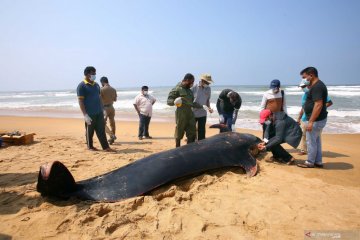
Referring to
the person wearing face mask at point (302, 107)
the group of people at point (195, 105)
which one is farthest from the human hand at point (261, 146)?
the group of people at point (195, 105)

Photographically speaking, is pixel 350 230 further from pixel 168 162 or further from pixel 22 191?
pixel 22 191

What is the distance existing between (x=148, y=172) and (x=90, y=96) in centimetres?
323

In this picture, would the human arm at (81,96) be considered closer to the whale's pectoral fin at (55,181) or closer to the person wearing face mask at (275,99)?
the whale's pectoral fin at (55,181)

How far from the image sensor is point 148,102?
348 inches

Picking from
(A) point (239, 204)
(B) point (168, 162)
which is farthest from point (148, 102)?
(A) point (239, 204)

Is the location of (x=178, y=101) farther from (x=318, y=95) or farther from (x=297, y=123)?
(x=318, y=95)

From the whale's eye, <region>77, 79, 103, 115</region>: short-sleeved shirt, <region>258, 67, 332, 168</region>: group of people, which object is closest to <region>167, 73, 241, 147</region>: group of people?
<region>258, 67, 332, 168</region>: group of people

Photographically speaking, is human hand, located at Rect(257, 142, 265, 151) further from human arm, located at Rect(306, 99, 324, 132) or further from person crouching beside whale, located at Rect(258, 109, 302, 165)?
human arm, located at Rect(306, 99, 324, 132)

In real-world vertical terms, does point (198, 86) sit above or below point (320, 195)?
above

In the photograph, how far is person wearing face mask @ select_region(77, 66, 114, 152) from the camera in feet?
20.0

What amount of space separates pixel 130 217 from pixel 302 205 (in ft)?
6.69

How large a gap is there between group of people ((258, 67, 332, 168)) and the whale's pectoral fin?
11.6ft

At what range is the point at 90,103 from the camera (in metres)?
6.23

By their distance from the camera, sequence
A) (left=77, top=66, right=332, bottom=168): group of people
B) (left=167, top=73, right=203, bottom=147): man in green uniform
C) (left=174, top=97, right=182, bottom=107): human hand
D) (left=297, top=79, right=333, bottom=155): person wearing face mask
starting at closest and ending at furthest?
1. (left=77, top=66, right=332, bottom=168): group of people
2. (left=174, top=97, right=182, bottom=107): human hand
3. (left=297, top=79, right=333, bottom=155): person wearing face mask
4. (left=167, top=73, right=203, bottom=147): man in green uniform
